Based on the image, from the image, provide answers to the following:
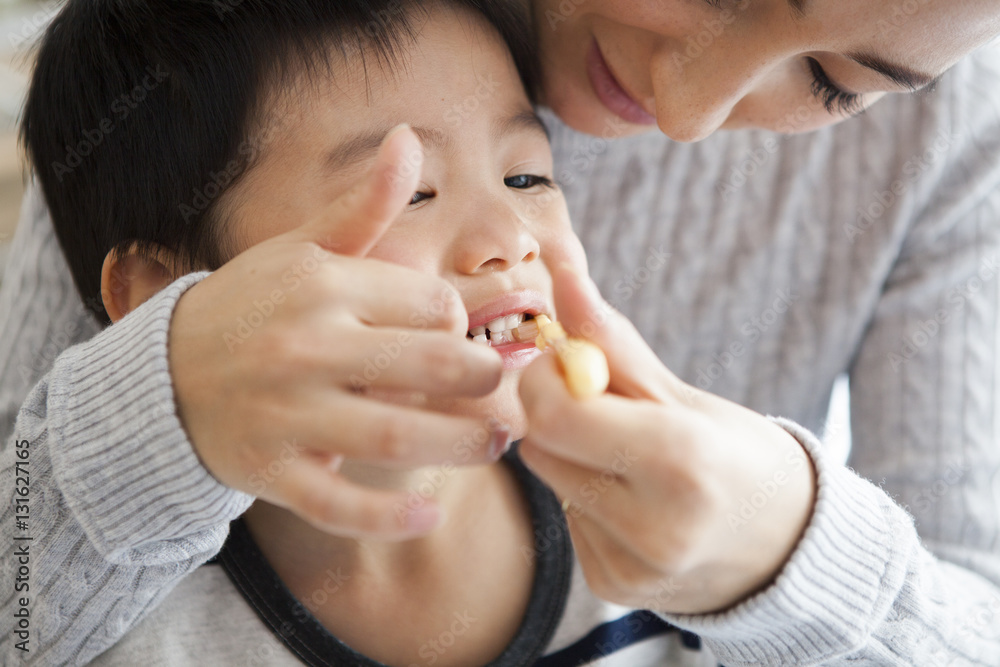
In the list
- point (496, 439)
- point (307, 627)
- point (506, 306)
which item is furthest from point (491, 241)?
point (307, 627)

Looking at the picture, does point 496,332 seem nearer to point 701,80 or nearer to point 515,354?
point 515,354

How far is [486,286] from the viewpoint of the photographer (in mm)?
852

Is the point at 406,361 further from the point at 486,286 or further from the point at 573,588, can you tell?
the point at 573,588

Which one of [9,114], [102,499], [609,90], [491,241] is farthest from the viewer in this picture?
[9,114]

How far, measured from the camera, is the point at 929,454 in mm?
1141

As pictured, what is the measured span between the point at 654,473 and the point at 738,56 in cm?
49

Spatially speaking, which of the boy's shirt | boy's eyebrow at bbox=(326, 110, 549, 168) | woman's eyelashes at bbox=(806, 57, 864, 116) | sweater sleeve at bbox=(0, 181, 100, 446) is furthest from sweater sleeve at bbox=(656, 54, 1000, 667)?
sweater sleeve at bbox=(0, 181, 100, 446)

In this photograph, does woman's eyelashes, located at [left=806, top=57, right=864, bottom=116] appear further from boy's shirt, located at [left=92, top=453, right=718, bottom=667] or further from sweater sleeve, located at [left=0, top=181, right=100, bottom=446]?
sweater sleeve, located at [left=0, top=181, right=100, bottom=446]

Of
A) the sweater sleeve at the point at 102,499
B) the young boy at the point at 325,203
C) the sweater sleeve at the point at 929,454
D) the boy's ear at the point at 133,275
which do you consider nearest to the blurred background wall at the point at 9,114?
the young boy at the point at 325,203

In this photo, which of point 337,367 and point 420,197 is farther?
point 420,197

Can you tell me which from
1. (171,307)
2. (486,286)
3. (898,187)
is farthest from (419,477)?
(898,187)

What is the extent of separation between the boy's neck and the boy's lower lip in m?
0.23

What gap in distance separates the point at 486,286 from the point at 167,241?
0.41m

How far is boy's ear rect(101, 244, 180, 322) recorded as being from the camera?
3.10 feet
